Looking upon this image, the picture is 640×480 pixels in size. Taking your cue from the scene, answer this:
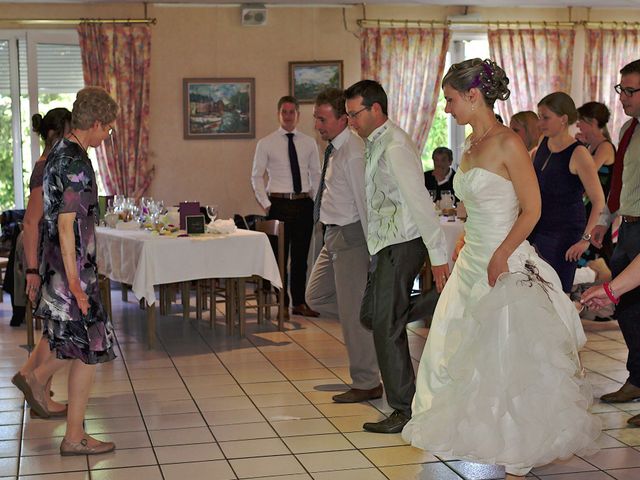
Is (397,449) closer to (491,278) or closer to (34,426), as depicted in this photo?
(491,278)

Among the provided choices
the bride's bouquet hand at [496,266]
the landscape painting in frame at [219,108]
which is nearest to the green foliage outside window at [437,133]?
the landscape painting in frame at [219,108]

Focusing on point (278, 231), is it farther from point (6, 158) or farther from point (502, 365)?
point (6, 158)

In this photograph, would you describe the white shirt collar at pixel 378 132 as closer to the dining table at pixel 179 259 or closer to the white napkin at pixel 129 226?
the dining table at pixel 179 259

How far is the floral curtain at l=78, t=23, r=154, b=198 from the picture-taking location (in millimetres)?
10477

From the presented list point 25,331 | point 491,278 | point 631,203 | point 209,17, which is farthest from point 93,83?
point 491,278

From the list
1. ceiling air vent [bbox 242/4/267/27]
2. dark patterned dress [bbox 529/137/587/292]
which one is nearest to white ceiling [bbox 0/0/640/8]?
ceiling air vent [bbox 242/4/267/27]

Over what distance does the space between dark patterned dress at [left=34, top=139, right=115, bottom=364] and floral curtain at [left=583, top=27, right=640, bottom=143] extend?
27.7 ft

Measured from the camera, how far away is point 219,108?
1084cm

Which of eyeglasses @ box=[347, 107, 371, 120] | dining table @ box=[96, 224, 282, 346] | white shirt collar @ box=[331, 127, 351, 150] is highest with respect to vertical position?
eyeglasses @ box=[347, 107, 371, 120]

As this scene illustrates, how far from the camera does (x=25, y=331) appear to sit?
7973 mm

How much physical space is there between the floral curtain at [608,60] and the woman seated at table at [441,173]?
2665 millimetres

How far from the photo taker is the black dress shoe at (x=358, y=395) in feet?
18.3

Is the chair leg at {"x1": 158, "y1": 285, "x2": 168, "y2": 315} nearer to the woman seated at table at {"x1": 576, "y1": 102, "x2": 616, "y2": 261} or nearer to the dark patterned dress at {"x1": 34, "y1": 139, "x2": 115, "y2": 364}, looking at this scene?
the woman seated at table at {"x1": 576, "y1": 102, "x2": 616, "y2": 261}

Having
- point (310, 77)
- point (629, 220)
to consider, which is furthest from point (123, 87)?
point (629, 220)
